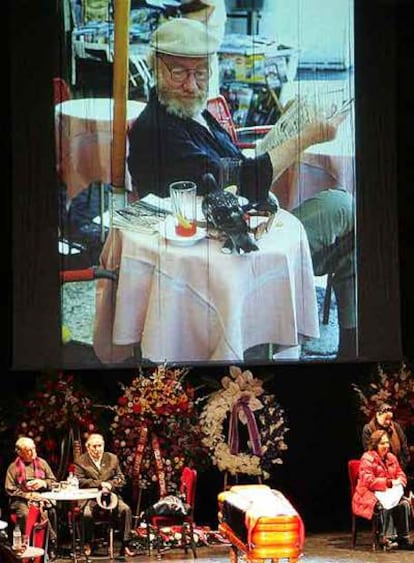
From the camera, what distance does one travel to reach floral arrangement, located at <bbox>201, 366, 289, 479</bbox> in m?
13.0

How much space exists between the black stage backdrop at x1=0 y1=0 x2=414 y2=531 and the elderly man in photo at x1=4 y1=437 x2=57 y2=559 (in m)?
0.98

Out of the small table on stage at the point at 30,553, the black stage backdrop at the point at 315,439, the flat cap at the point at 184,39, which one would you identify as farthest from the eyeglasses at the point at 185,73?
the small table on stage at the point at 30,553

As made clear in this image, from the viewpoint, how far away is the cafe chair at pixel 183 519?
1204cm

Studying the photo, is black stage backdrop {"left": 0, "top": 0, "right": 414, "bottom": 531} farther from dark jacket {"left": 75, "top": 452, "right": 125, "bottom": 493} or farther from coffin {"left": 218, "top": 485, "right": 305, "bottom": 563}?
coffin {"left": 218, "top": 485, "right": 305, "bottom": 563}

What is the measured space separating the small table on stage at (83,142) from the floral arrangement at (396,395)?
8.95 feet

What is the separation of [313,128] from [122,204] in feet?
5.86

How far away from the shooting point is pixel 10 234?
13102 mm

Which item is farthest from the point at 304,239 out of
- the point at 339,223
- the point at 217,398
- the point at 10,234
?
the point at 10,234

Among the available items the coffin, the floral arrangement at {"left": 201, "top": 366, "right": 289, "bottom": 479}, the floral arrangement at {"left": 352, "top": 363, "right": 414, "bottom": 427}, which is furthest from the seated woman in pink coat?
the coffin

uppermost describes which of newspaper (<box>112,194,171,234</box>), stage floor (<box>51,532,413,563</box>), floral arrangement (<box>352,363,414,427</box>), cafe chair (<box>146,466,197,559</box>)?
newspaper (<box>112,194,171,234</box>)

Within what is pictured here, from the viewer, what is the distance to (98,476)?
12016 millimetres

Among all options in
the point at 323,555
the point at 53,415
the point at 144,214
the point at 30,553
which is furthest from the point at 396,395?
the point at 30,553

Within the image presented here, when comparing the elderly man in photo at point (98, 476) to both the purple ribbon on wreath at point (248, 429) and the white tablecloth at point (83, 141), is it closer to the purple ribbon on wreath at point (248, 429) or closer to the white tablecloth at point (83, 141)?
the purple ribbon on wreath at point (248, 429)

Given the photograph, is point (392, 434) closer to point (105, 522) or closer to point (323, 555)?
point (323, 555)
